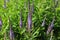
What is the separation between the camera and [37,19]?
1.39 metres

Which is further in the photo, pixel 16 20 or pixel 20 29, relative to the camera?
pixel 16 20

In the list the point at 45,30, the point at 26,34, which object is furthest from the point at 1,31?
the point at 45,30

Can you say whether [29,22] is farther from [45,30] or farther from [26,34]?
[45,30]

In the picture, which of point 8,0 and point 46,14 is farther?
point 8,0

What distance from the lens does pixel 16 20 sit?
1419mm

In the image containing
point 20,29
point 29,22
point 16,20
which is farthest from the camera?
point 16,20

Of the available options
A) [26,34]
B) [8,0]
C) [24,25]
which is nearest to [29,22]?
[26,34]

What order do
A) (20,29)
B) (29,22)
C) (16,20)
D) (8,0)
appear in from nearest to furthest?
(29,22) < (20,29) < (16,20) < (8,0)

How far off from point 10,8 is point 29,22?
367mm

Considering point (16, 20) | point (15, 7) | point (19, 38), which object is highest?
point (15, 7)

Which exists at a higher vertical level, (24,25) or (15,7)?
(15,7)

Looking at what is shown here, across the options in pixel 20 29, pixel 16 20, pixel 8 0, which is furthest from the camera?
pixel 8 0

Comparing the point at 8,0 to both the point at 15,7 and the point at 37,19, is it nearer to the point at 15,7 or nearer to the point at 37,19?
the point at 15,7

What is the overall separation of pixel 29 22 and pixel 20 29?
0.55 feet
